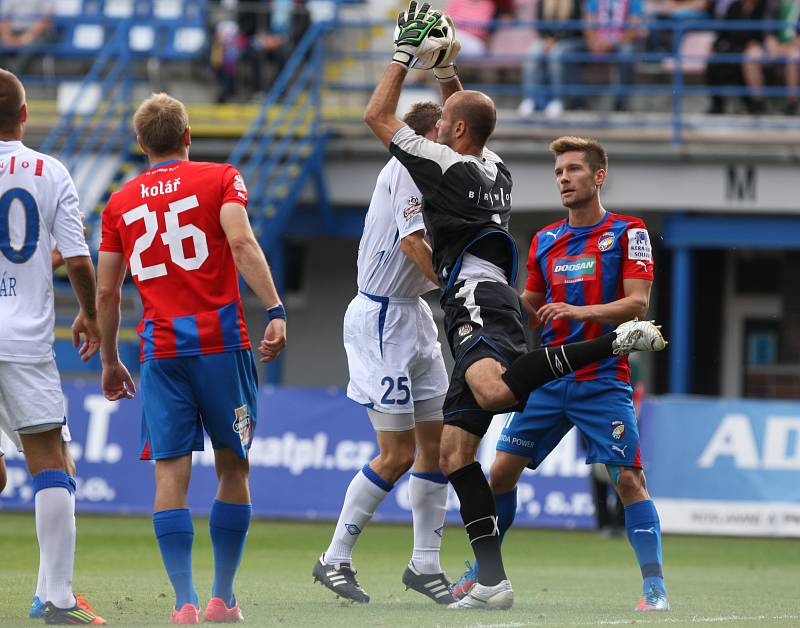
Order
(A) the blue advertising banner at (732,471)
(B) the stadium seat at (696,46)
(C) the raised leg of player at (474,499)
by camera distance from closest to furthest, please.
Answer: (C) the raised leg of player at (474,499) < (A) the blue advertising banner at (732,471) < (B) the stadium seat at (696,46)

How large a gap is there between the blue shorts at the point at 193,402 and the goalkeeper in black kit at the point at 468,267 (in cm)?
105

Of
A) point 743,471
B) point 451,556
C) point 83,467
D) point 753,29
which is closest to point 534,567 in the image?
point 451,556

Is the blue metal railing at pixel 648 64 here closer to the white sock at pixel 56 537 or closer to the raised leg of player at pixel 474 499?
the raised leg of player at pixel 474 499

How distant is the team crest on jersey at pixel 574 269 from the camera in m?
7.32

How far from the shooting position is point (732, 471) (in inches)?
549

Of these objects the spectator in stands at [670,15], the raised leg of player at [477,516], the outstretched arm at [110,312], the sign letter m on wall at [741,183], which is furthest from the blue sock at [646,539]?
the spectator in stands at [670,15]

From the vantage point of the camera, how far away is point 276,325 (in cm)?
629

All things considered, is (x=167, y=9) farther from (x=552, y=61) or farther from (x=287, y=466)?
(x=287, y=466)

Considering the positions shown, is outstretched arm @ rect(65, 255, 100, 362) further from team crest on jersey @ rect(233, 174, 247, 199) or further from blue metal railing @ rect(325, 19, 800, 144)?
blue metal railing @ rect(325, 19, 800, 144)

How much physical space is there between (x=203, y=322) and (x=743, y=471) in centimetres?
865

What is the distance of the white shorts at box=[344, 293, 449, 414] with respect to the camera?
7.71m

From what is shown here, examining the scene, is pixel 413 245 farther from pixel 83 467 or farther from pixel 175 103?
pixel 83 467

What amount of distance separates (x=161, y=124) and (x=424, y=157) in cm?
123

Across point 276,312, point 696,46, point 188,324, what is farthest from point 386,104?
point 696,46
